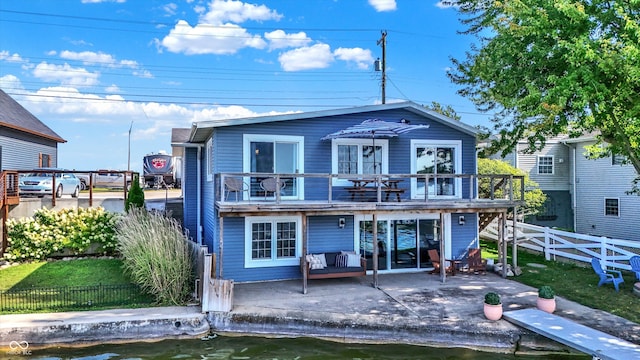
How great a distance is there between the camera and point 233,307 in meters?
10.1

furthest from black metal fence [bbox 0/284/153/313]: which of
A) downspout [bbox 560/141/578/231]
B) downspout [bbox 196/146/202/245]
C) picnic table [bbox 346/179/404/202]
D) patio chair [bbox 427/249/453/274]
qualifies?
downspout [bbox 560/141/578/231]

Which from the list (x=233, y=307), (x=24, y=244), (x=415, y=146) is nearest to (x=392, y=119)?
(x=415, y=146)

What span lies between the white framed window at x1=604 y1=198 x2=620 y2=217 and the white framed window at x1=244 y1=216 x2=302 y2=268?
1708 cm

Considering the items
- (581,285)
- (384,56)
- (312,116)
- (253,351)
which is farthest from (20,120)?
(581,285)

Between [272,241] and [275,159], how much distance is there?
2.53 metres

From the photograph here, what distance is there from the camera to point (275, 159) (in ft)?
43.1

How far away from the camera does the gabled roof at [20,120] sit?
1952cm

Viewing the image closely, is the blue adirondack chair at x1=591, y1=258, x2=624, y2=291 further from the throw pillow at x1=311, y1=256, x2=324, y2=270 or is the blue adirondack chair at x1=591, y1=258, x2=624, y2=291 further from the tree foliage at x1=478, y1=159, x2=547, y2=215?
the tree foliage at x1=478, y1=159, x2=547, y2=215

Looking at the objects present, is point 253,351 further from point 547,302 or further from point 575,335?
point 547,302

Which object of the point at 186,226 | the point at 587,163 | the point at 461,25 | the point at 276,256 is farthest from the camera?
the point at 587,163

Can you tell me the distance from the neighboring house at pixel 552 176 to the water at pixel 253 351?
56.8ft

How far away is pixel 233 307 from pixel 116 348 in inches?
101

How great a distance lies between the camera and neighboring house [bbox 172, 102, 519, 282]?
12.3 metres

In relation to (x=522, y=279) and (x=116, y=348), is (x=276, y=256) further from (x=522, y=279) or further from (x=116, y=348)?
(x=522, y=279)
